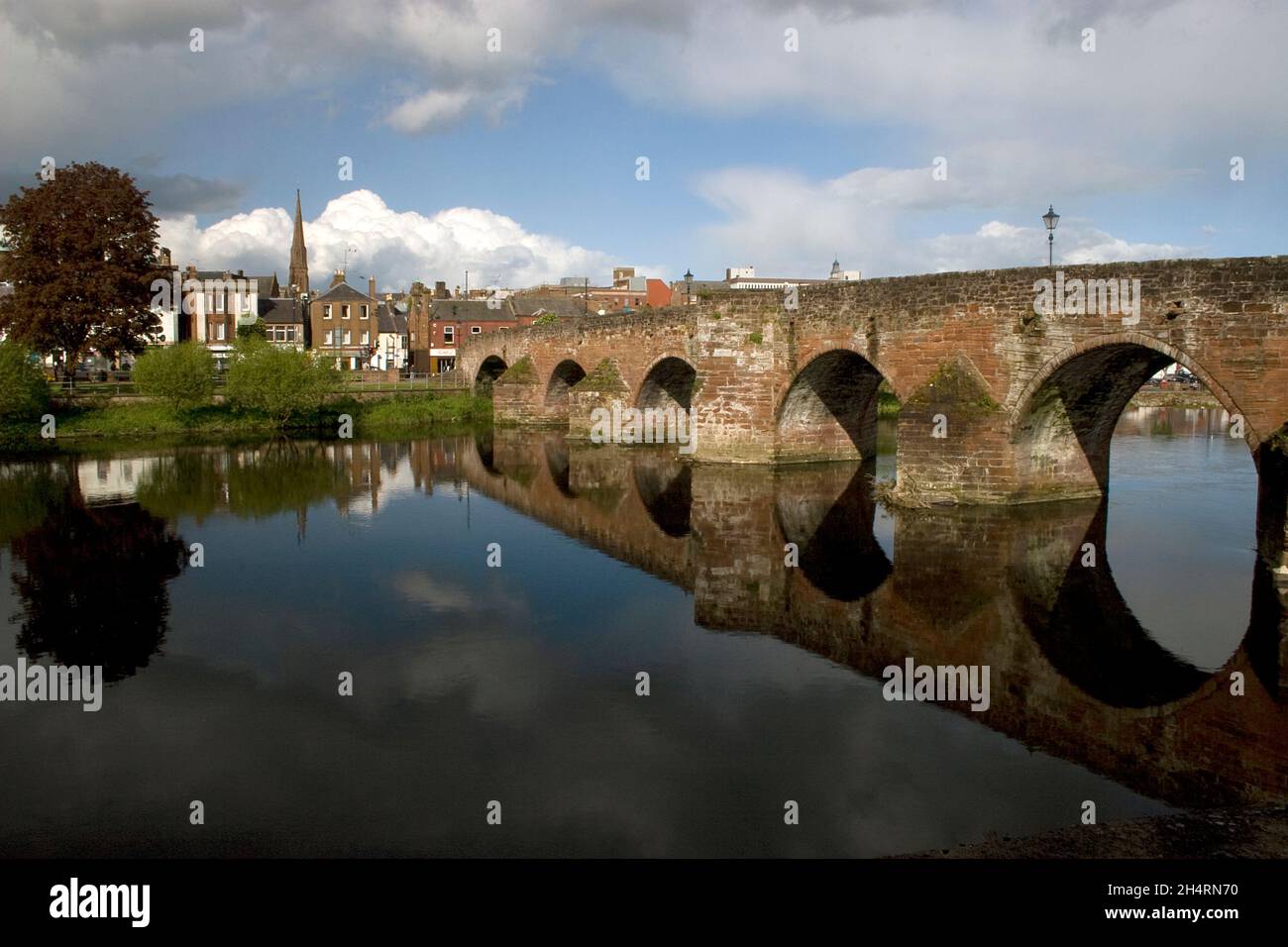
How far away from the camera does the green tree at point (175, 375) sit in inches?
1571

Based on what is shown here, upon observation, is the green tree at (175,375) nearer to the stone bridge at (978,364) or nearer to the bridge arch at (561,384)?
the bridge arch at (561,384)

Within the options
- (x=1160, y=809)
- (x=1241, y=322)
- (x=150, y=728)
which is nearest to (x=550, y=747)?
(x=150, y=728)

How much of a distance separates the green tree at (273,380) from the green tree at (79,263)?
5106mm

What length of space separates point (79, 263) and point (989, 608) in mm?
40897

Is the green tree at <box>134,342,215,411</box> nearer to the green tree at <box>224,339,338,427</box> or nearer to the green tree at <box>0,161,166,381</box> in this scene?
the green tree at <box>224,339,338,427</box>

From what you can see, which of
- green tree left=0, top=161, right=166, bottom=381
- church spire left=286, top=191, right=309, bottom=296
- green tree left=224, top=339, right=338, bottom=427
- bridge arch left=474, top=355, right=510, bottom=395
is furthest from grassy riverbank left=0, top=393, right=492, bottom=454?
church spire left=286, top=191, right=309, bottom=296

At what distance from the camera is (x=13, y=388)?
35.0 m

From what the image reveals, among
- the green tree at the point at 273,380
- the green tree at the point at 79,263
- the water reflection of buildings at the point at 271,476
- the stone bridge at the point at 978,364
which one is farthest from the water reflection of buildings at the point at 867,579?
the green tree at the point at 79,263

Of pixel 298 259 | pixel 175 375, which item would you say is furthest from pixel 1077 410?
pixel 298 259

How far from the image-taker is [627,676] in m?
10.7

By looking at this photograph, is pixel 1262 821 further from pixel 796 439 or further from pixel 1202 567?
pixel 796 439

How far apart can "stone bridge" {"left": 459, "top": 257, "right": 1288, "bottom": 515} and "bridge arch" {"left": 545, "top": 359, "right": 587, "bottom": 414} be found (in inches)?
373

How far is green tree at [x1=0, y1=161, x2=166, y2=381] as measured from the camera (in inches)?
1571

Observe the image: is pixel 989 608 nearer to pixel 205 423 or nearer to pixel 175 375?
pixel 175 375
